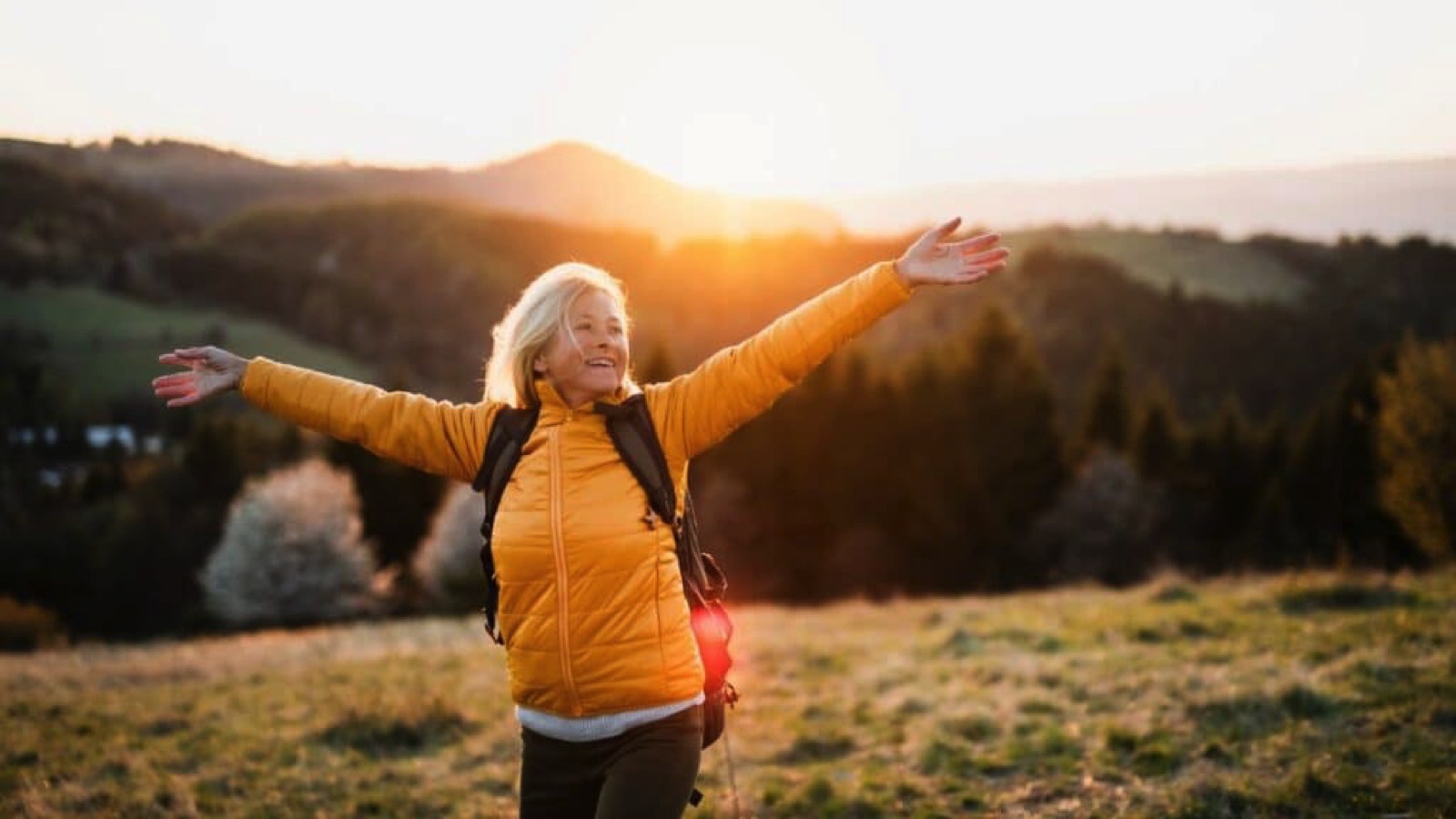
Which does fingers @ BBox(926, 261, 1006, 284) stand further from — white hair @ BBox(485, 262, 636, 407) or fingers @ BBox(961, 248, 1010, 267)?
white hair @ BBox(485, 262, 636, 407)

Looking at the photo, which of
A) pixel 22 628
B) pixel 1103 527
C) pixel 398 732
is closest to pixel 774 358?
pixel 398 732

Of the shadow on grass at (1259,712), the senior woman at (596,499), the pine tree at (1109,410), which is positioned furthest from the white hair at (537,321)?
the pine tree at (1109,410)

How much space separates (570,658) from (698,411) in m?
0.98

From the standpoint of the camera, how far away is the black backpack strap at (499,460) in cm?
387

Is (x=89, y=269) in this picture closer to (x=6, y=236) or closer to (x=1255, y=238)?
(x=6, y=236)

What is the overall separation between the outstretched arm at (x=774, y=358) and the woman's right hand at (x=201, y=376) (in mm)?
1834

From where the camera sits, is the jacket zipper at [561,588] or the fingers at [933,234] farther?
the fingers at [933,234]

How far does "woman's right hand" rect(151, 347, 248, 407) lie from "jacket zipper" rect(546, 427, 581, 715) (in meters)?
1.65

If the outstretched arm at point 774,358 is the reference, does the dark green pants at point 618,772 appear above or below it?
below

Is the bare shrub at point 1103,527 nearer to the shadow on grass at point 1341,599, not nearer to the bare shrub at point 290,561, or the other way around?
the bare shrub at point 290,561

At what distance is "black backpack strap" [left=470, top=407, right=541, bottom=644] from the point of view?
387 centimetres

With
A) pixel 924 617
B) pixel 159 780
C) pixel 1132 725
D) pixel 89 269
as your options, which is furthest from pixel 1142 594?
pixel 89 269

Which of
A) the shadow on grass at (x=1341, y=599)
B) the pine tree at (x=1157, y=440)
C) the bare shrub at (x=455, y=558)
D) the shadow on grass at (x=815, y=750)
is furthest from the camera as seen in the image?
the pine tree at (x=1157, y=440)

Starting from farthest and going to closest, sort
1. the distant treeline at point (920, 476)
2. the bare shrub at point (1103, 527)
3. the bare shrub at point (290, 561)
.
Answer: the bare shrub at point (290, 561) < the distant treeline at point (920, 476) < the bare shrub at point (1103, 527)
